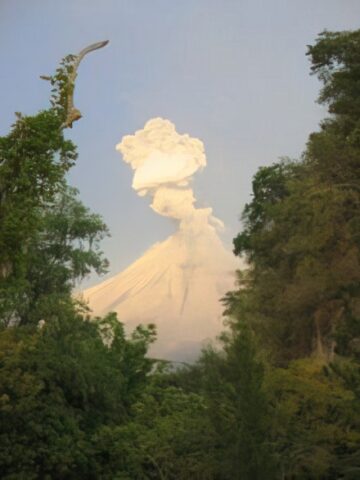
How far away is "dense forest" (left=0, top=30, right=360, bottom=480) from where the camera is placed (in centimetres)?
1577

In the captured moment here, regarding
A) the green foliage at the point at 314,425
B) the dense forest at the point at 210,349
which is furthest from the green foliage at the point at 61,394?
the green foliage at the point at 314,425

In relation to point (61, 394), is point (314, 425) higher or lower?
lower

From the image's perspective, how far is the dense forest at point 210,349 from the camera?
15766 mm

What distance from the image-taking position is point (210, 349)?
26.2 meters

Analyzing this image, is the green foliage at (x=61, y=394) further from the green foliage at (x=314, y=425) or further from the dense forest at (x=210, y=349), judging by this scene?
the green foliage at (x=314, y=425)

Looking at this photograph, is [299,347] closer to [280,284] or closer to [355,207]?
[280,284]

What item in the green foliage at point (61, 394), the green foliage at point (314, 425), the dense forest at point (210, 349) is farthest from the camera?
the green foliage at point (61, 394)

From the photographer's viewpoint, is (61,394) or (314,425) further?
(61,394)

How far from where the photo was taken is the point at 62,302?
3634 cm

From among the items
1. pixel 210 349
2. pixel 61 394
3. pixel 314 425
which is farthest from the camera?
pixel 210 349

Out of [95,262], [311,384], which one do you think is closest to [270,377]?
[311,384]

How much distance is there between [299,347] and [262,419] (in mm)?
21726

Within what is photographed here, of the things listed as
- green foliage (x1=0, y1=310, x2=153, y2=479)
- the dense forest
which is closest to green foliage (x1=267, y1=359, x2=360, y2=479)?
the dense forest

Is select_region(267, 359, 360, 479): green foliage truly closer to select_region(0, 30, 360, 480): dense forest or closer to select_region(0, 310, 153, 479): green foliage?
select_region(0, 30, 360, 480): dense forest
